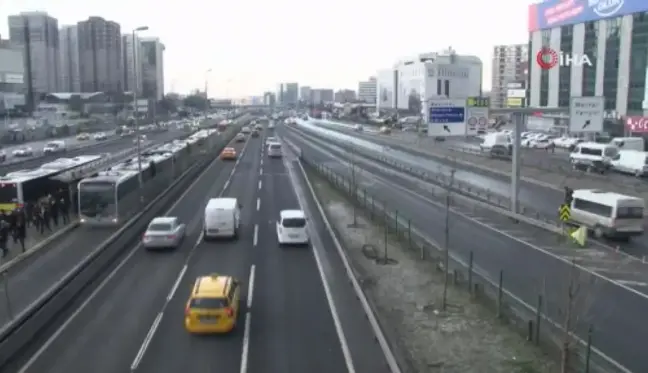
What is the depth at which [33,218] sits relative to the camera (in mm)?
29578

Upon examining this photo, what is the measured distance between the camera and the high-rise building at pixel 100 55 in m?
157

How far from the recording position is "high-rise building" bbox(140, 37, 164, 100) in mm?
149375

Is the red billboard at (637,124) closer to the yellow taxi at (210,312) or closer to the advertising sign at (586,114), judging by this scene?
the advertising sign at (586,114)

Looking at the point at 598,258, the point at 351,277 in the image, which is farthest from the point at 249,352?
the point at 598,258

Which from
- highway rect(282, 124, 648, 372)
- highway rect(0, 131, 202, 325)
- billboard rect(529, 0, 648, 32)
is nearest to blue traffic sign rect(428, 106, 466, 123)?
highway rect(282, 124, 648, 372)

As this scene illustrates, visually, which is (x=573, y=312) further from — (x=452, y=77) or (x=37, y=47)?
(x=37, y=47)

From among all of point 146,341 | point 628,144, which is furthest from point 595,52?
point 146,341

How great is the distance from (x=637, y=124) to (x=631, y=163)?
26247 millimetres

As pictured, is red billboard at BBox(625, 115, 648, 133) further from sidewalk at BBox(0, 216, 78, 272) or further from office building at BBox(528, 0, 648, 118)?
sidewalk at BBox(0, 216, 78, 272)

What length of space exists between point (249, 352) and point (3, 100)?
100833 mm

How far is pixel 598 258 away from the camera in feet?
78.0

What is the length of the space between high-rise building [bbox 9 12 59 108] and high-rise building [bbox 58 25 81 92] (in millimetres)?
2107

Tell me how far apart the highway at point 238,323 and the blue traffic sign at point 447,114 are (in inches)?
353

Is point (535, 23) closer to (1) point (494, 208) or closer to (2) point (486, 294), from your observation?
(1) point (494, 208)
